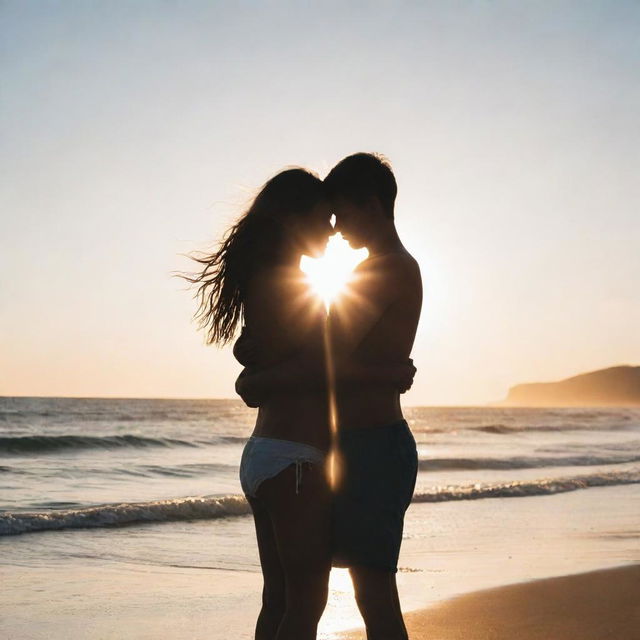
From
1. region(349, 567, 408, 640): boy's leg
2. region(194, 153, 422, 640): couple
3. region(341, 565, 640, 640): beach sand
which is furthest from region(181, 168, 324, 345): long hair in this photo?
region(341, 565, 640, 640): beach sand

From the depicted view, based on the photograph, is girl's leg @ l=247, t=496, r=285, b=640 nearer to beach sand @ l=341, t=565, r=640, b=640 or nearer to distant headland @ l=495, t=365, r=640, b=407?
beach sand @ l=341, t=565, r=640, b=640

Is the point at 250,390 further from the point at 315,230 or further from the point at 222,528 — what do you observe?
the point at 222,528

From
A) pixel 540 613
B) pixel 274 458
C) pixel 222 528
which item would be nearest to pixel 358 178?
pixel 274 458

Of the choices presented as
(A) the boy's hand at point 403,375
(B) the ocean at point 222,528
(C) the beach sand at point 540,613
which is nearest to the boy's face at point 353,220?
(A) the boy's hand at point 403,375

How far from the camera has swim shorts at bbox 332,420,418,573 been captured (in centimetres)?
246

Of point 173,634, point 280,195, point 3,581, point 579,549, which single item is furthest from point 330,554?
point 579,549

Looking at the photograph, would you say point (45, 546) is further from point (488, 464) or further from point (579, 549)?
point (488, 464)

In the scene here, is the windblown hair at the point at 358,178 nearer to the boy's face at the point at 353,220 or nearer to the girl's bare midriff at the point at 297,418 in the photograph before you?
the boy's face at the point at 353,220

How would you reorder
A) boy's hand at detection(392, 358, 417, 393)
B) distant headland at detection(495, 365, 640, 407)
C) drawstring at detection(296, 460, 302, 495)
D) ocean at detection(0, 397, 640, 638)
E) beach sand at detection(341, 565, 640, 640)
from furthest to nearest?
distant headland at detection(495, 365, 640, 407), ocean at detection(0, 397, 640, 638), beach sand at detection(341, 565, 640, 640), boy's hand at detection(392, 358, 417, 393), drawstring at detection(296, 460, 302, 495)

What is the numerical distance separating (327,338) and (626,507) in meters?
9.85

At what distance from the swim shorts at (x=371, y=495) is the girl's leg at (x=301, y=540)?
0.19 ft

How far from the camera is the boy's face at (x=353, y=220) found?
2.63 meters

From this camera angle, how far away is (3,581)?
6184 millimetres

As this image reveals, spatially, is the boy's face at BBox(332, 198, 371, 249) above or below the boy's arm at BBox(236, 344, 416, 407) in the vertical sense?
above
